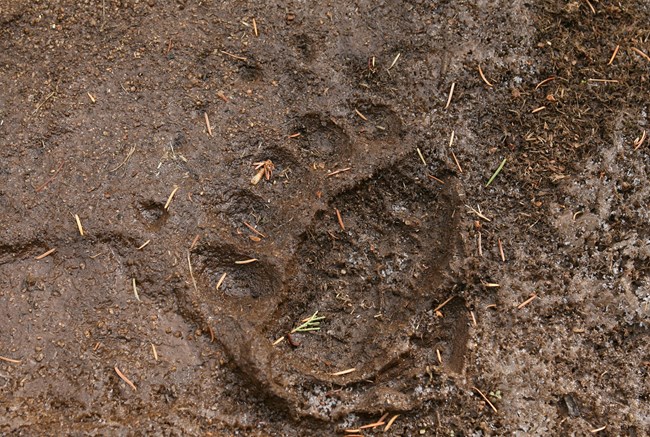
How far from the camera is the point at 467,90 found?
8.20 feet

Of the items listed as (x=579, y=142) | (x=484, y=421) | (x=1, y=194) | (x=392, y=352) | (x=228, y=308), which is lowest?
(x=484, y=421)

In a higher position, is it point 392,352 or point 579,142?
point 579,142

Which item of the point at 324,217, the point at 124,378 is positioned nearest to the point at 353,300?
the point at 324,217

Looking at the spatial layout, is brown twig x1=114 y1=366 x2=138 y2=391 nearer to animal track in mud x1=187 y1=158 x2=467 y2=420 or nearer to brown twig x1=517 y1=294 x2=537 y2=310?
animal track in mud x1=187 y1=158 x2=467 y2=420

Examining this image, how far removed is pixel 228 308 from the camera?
92.4 inches

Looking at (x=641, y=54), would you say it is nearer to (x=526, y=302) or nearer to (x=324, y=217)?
(x=526, y=302)

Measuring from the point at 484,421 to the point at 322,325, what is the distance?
79 centimetres

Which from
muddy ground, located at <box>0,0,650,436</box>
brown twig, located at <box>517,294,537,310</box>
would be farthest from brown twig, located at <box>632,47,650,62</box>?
brown twig, located at <box>517,294,537,310</box>

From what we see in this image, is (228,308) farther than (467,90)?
No

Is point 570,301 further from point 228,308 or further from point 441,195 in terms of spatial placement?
point 228,308

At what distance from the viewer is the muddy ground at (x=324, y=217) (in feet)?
7.68

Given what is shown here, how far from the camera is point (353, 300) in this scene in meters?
2.42

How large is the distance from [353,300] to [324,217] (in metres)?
0.38

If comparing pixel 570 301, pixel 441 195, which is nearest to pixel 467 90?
pixel 441 195
